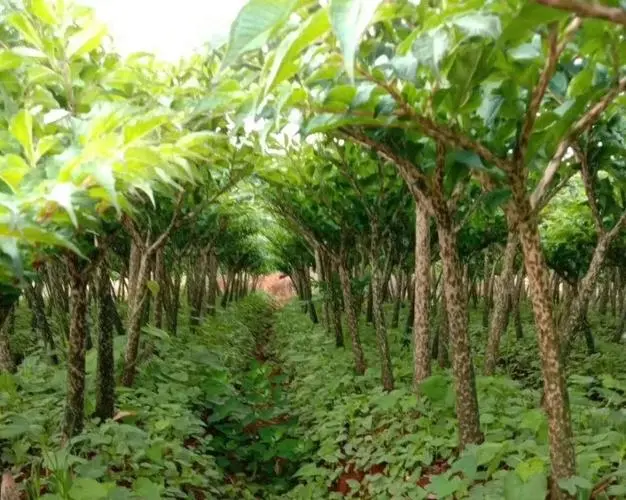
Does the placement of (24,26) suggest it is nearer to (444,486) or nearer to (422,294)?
(444,486)

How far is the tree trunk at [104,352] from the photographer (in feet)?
14.2

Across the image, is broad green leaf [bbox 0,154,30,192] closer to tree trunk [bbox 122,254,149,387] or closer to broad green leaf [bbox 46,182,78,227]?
broad green leaf [bbox 46,182,78,227]

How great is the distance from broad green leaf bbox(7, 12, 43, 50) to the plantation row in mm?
26

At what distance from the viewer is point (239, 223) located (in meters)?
13.9

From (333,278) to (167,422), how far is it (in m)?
6.18

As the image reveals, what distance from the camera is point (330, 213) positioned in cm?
735

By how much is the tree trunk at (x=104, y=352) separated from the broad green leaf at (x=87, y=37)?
2.30 meters

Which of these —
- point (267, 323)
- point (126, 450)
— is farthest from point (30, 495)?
point (267, 323)

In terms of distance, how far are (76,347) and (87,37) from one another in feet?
7.39

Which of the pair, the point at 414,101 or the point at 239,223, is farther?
the point at 239,223

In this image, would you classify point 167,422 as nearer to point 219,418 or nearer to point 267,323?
point 219,418

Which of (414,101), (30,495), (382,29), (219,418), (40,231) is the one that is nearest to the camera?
(40,231)

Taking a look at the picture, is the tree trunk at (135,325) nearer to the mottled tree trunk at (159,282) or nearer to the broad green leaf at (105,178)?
the mottled tree trunk at (159,282)

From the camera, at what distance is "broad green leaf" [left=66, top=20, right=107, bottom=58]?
2.09 metres
